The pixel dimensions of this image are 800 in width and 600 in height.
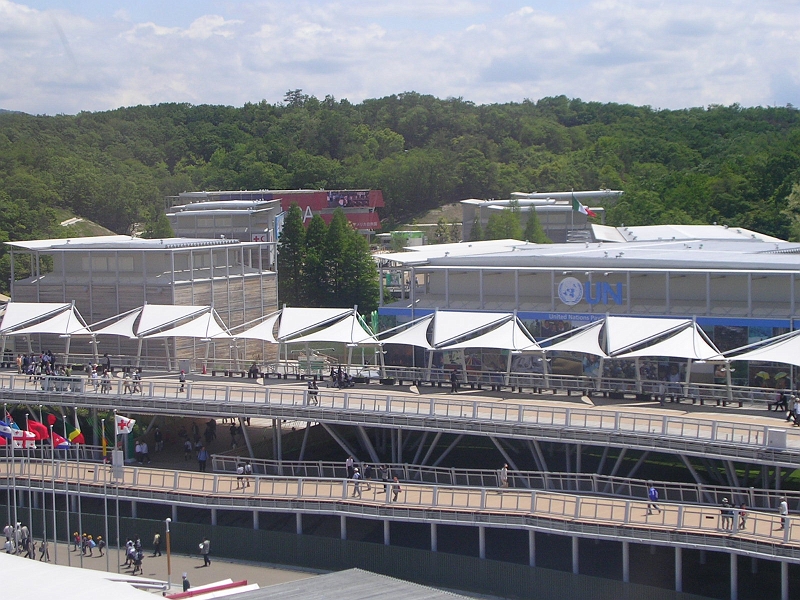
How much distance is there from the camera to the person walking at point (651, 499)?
32.9m

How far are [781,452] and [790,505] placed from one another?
5.20 ft

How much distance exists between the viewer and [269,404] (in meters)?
42.1

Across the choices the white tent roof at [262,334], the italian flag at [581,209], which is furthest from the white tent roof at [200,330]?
the italian flag at [581,209]

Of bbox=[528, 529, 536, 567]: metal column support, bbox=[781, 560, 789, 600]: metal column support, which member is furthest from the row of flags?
bbox=[781, 560, 789, 600]: metal column support

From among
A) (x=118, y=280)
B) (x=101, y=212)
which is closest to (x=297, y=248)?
(x=118, y=280)

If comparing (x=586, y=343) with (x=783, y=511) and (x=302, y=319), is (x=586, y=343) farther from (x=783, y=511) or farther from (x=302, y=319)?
(x=302, y=319)

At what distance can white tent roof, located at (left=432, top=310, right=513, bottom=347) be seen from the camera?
4569cm

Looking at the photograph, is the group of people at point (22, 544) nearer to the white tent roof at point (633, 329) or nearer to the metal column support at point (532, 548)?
the metal column support at point (532, 548)

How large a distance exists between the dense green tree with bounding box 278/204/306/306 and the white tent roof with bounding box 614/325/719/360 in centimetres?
3785

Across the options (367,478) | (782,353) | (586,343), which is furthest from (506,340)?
(782,353)

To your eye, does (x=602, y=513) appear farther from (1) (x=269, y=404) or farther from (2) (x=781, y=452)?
(1) (x=269, y=404)

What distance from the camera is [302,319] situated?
49.5 metres

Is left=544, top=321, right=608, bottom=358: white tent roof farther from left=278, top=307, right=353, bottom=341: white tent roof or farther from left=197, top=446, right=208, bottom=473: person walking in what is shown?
left=197, top=446, right=208, bottom=473: person walking

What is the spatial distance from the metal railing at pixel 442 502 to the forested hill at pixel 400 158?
60415 mm
